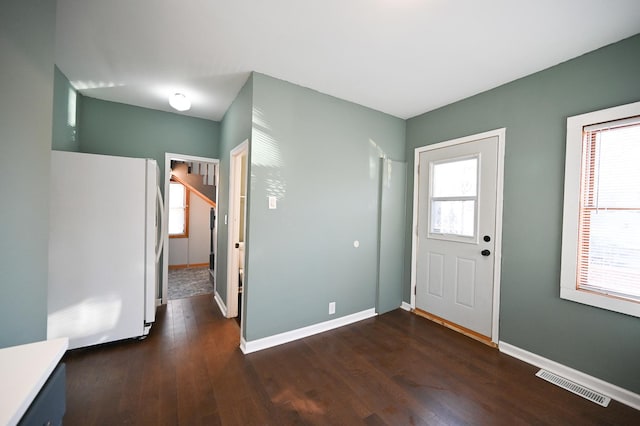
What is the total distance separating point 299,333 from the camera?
2.64 m

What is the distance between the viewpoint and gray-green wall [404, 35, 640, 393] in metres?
1.86

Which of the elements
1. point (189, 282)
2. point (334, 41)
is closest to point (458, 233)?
point (334, 41)

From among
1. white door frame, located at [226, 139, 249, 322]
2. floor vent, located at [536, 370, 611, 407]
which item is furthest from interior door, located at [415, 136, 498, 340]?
white door frame, located at [226, 139, 249, 322]

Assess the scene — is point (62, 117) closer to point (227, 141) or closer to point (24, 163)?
point (227, 141)

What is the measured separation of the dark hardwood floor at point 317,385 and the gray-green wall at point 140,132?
2.40 m

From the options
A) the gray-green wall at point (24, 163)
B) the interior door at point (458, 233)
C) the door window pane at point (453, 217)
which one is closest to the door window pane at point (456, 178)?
the interior door at point (458, 233)

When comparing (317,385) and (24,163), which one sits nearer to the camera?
(24,163)

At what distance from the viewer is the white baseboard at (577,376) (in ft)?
5.87

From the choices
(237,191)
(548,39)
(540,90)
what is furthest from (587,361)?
(237,191)

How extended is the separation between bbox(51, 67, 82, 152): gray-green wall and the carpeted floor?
2404mm

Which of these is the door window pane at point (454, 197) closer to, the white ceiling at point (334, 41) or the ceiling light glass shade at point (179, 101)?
the white ceiling at point (334, 41)

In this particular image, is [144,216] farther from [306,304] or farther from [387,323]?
[387,323]

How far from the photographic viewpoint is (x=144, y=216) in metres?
2.46

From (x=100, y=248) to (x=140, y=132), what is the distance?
1.86 m
